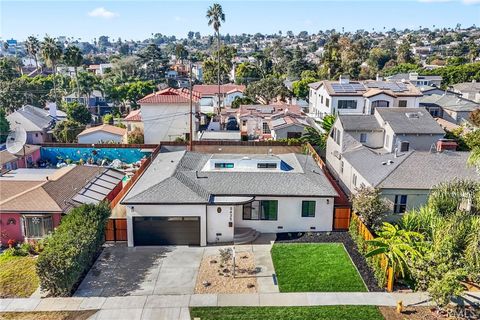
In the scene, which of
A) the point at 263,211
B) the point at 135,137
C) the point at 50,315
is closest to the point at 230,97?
the point at 135,137

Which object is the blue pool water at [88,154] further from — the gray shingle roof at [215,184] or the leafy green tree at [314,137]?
the leafy green tree at [314,137]

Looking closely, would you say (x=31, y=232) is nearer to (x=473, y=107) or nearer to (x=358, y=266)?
(x=358, y=266)

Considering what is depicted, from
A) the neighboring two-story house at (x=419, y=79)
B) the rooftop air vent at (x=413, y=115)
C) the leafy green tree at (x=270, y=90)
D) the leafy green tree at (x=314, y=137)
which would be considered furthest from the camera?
the neighboring two-story house at (x=419, y=79)

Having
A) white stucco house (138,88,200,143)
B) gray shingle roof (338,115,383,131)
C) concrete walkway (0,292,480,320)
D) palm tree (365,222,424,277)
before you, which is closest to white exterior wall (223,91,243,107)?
white stucco house (138,88,200,143)

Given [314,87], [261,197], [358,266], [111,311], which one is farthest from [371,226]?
[314,87]

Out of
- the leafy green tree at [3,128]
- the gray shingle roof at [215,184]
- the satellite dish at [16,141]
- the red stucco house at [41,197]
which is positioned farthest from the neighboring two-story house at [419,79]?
the leafy green tree at [3,128]

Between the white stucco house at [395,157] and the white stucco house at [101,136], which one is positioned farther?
the white stucco house at [101,136]
